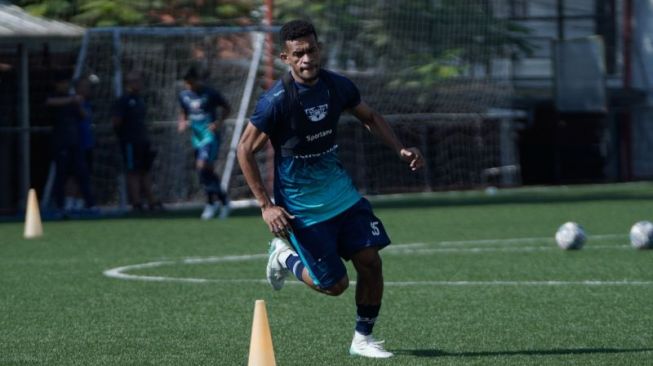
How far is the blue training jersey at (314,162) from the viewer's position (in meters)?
8.17

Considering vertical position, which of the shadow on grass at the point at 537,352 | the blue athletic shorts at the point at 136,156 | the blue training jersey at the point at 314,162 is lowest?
the blue athletic shorts at the point at 136,156

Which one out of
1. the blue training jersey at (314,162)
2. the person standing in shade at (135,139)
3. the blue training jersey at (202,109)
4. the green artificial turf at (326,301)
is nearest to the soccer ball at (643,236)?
the green artificial turf at (326,301)

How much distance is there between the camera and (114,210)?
22641mm

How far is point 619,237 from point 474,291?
5.42 metres

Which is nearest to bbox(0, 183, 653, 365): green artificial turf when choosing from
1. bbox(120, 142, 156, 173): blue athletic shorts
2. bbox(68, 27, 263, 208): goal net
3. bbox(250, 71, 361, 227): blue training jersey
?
bbox(250, 71, 361, 227): blue training jersey

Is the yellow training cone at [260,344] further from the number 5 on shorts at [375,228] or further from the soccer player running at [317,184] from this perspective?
the number 5 on shorts at [375,228]

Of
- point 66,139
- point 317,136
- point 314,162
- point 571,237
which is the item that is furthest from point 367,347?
point 66,139

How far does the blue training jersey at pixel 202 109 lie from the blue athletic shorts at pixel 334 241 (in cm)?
1189

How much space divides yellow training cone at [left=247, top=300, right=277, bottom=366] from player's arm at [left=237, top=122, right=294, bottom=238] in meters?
0.97

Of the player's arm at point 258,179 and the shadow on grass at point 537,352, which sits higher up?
the player's arm at point 258,179

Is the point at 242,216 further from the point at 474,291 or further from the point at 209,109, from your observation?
the point at 474,291

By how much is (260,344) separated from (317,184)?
4.77 ft

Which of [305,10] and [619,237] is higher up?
[305,10]

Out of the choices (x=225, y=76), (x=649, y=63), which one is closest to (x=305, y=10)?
(x=225, y=76)
